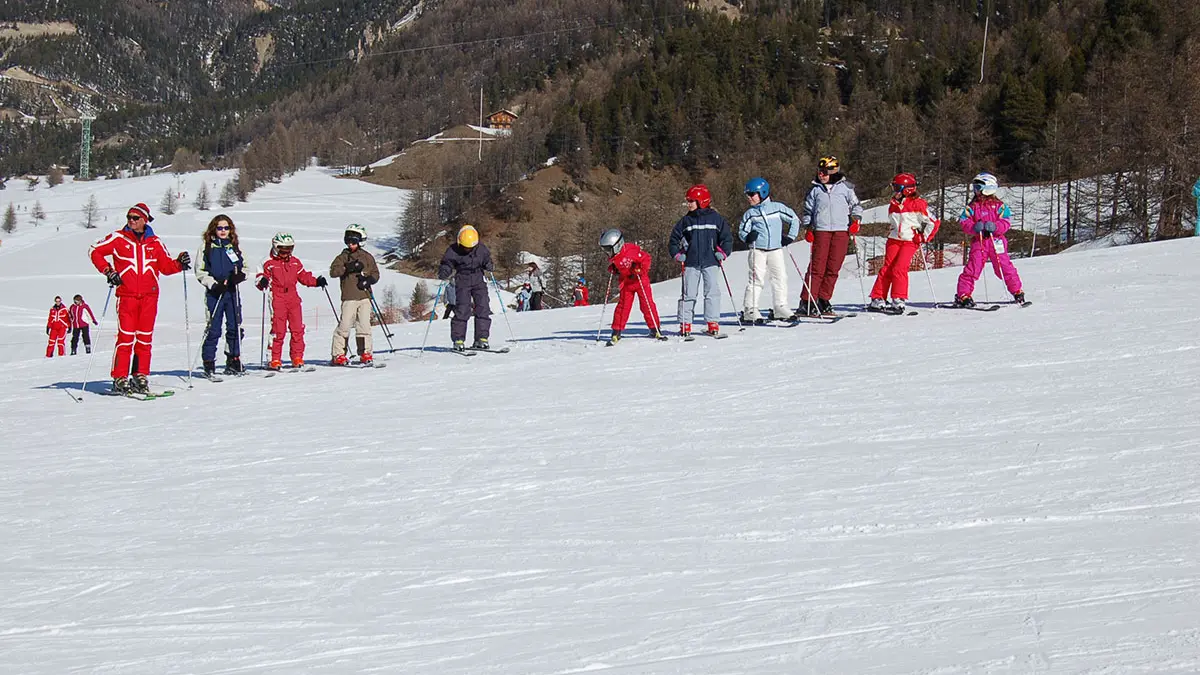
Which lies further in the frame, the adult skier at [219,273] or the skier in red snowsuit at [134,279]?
the adult skier at [219,273]

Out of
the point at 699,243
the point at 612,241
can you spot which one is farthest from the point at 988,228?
the point at 612,241

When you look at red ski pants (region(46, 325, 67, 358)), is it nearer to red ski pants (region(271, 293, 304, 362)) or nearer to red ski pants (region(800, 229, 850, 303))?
red ski pants (region(271, 293, 304, 362))

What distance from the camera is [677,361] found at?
11195 millimetres

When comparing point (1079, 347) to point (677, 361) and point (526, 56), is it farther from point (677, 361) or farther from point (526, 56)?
point (526, 56)

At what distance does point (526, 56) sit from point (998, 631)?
184 meters

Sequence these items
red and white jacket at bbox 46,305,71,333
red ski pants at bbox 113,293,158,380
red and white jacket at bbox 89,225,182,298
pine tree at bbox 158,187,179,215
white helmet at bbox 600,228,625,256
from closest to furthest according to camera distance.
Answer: red and white jacket at bbox 89,225,182,298, red ski pants at bbox 113,293,158,380, white helmet at bbox 600,228,625,256, red and white jacket at bbox 46,305,71,333, pine tree at bbox 158,187,179,215

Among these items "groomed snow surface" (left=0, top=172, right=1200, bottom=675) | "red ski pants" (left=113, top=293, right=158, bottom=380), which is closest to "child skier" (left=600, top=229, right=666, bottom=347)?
"groomed snow surface" (left=0, top=172, right=1200, bottom=675)

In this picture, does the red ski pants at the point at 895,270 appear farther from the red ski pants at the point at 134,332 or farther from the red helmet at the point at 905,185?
Result: the red ski pants at the point at 134,332

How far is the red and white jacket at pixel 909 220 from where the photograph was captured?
12.8 m

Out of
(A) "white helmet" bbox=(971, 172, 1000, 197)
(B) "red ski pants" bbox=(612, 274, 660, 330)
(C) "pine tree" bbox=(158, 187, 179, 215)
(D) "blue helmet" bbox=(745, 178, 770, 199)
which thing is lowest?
(B) "red ski pants" bbox=(612, 274, 660, 330)

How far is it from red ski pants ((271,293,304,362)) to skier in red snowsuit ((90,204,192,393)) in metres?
1.49

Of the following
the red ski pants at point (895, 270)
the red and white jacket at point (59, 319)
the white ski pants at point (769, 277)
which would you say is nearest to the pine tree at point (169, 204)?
the red and white jacket at point (59, 319)

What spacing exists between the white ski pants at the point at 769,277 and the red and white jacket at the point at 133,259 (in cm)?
621

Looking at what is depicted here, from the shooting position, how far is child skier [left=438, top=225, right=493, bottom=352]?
1251 cm
